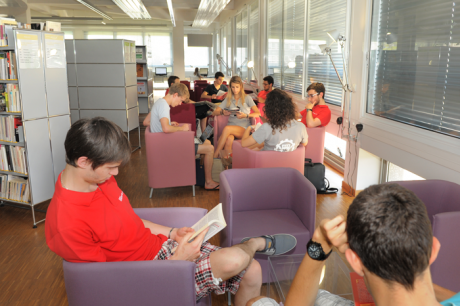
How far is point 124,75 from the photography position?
6402 millimetres

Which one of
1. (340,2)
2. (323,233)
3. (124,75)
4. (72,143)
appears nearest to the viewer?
(323,233)

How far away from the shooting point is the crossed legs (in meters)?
5.16

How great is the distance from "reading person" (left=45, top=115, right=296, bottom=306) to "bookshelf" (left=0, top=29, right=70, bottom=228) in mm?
2128

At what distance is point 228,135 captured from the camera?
5172mm

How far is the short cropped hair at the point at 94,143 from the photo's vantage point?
1.53 m

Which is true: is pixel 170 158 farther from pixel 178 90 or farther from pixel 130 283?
pixel 130 283

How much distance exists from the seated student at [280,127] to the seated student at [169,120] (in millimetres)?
1093

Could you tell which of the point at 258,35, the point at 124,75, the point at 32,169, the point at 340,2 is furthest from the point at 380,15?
the point at 258,35

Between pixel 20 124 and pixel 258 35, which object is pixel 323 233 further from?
pixel 258 35

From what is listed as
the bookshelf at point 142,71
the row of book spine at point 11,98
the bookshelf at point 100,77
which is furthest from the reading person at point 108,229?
the bookshelf at point 142,71

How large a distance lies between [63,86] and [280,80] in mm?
5179

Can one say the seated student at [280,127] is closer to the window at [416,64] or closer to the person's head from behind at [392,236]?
the window at [416,64]

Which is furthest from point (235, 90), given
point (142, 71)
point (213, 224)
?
point (213, 224)

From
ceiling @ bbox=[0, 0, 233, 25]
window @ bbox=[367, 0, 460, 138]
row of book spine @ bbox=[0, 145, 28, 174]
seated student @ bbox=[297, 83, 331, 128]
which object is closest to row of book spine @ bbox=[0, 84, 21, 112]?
row of book spine @ bbox=[0, 145, 28, 174]
